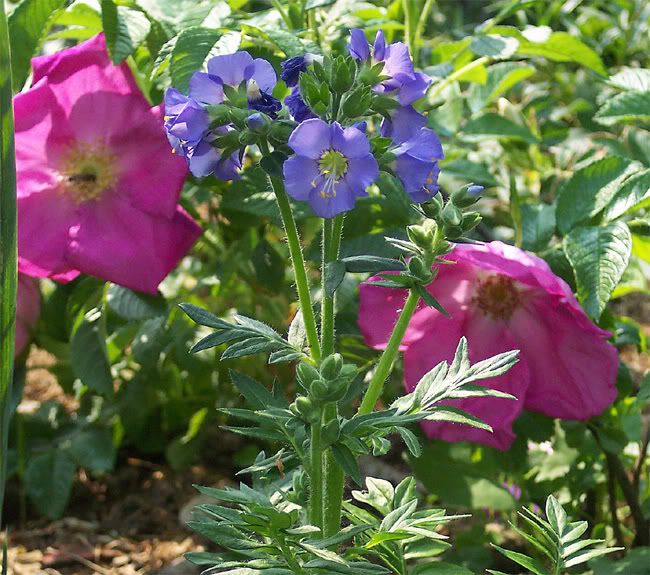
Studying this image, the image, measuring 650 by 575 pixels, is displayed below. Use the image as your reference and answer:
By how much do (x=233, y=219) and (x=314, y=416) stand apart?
0.62 metres

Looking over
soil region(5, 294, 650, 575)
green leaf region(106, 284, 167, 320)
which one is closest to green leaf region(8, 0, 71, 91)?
green leaf region(106, 284, 167, 320)

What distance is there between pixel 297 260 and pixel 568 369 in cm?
42

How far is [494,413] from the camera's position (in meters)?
1.03

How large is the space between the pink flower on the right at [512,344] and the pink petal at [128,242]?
9.5 inches

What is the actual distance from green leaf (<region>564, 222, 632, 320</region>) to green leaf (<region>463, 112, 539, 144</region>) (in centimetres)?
38

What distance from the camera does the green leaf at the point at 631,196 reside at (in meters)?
1.06

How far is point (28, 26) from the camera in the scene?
1057mm

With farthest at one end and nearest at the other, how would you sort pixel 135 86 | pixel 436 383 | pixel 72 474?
1. pixel 72 474
2. pixel 135 86
3. pixel 436 383

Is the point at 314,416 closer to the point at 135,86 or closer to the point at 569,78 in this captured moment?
the point at 135,86

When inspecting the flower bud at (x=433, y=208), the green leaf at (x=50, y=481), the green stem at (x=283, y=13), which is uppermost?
the flower bud at (x=433, y=208)

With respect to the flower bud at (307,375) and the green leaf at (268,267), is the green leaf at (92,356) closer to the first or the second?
the green leaf at (268,267)

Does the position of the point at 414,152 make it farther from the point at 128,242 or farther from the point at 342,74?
the point at 128,242

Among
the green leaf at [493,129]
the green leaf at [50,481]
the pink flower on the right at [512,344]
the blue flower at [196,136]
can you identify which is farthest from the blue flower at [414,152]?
the green leaf at [50,481]

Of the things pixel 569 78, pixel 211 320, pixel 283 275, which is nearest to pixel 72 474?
pixel 283 275
